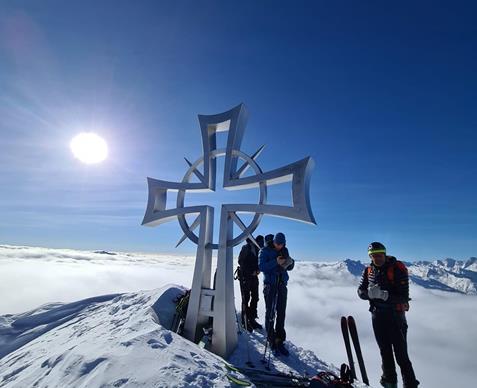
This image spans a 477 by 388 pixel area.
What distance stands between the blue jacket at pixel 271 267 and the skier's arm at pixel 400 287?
2834mm

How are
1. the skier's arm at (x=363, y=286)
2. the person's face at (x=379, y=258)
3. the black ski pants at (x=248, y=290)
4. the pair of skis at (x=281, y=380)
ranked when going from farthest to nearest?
1. the black ski pants at (x=248, y=290)
2. the skier's arm at (x=363, y=286)
3. the person's face at (x=379, y=258)
4. the pair of skis at (x=281, y=380)

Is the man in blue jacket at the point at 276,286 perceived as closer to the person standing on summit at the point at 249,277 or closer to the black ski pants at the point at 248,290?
the person standing on summit at the point at 249,277

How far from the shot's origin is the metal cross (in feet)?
27.0

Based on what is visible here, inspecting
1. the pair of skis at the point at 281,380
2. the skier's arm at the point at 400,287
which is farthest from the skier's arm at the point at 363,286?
the pair of skis at the point at 281,380

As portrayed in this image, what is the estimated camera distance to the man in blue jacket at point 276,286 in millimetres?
7891

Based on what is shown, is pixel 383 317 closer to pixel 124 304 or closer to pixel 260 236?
pixel 260 236

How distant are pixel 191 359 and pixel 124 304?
709cm

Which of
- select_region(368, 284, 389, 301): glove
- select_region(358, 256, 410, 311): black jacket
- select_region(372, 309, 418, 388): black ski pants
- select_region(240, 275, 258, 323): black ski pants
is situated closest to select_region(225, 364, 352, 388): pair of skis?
select_region(372, 309, 418, 388): black ski pants

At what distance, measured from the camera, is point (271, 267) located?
8.05 metres

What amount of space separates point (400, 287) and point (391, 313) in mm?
547

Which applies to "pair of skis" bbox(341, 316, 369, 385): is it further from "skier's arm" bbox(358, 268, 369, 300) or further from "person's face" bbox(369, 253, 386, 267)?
"person's face" bbox(369, 253, 386, 267)

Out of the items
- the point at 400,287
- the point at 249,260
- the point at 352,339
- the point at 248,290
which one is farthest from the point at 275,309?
the point at 400,287

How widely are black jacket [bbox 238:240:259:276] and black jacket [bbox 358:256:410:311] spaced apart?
466 centimetres

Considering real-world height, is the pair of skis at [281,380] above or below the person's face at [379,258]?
below
